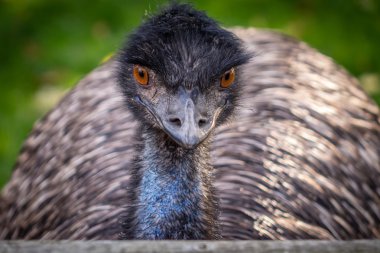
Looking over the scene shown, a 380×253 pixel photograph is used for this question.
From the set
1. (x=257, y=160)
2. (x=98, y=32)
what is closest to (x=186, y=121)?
(x=257, y=160)

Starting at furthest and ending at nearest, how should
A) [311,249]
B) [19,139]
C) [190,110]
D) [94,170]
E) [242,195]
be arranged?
1. [19,139]
2. [94,170]
3. [242,195]
4. [190,110]
5. [311,249]

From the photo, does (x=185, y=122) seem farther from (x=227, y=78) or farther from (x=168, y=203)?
(x=227, y=78)

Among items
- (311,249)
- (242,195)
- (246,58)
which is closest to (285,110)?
(242,195)

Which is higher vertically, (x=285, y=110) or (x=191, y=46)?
(x=285, y=110)

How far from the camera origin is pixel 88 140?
383 centimetres

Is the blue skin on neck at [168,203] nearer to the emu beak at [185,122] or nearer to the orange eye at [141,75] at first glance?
the emu beak at [185,122]

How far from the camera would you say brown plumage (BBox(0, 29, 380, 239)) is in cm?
337

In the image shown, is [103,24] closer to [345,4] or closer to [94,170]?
[345,4]

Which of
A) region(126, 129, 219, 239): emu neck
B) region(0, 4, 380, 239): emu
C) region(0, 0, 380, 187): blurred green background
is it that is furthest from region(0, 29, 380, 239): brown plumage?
region(0, 0, 380, 187): blurred green background

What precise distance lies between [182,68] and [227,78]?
238 mm

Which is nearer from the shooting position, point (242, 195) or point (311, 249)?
point (311, 249)

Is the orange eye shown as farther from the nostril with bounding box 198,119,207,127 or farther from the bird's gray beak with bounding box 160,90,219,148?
the nostril with bounding box 198,119,207,127

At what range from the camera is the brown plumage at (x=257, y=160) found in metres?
3.37

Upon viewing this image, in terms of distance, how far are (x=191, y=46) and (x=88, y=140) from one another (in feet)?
4.11
